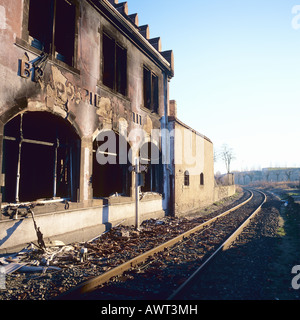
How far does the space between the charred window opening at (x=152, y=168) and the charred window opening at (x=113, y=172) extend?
183 cm

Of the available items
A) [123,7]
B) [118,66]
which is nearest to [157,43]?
[123,7]

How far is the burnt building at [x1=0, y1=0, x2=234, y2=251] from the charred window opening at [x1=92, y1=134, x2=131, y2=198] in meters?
0.04

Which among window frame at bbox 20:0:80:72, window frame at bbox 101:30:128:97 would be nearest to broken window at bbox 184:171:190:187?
window frame at bbox 101:30:128:97

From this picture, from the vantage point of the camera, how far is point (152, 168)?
12.5 m

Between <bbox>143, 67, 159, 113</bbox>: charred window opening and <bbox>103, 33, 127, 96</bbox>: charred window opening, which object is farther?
<bbox>143, 67, 159, 113</bbox>: charred window opening

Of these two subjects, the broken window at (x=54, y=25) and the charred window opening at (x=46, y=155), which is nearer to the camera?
the broken window at (x=54, y=25)

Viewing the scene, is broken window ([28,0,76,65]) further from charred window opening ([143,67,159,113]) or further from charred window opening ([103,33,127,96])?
charred window opening ([143,67,159,113])

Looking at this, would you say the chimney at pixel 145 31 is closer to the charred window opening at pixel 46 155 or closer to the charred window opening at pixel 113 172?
the charred window opening at pixel 113 172

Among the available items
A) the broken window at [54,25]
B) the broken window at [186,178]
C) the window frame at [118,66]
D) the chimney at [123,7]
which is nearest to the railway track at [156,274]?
the broken window at [54,25]

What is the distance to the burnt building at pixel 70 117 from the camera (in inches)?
228

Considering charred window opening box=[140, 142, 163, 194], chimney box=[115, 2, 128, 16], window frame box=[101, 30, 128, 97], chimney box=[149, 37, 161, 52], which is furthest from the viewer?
chimney box=[149, 37, 161, 52]

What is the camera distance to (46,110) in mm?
6445

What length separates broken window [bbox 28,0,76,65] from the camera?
6.86 m

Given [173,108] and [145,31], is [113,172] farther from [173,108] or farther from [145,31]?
[145,31]
